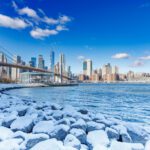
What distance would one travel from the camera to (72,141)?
3.03 metres

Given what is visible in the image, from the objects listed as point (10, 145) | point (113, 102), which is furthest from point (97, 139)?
point (113, 102)

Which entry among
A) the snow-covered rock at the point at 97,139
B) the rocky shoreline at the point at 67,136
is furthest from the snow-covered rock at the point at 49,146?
the snow-covered rock at the point at 97,139

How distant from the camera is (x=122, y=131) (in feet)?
11.7

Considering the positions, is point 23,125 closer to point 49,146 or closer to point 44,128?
point 44,128

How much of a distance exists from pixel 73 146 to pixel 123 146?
52cm

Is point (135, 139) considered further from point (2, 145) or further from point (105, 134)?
point (2, 145)

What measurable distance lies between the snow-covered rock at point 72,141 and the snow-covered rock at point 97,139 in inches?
8.7

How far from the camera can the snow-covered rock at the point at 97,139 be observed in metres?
3.16

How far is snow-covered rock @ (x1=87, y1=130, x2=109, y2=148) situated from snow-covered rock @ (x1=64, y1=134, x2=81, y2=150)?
221mm

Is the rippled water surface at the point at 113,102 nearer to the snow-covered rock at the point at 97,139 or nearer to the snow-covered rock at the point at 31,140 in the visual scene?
the snow-covered rock at the point at 97,139

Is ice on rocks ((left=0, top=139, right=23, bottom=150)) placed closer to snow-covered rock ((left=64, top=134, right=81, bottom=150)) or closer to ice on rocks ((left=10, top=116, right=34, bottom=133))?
snow-covered rock ((left=64, top=134, right=81, bottom=150))

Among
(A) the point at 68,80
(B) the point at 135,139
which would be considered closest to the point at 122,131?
(B) the point at 135,139

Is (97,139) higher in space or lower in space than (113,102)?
higher

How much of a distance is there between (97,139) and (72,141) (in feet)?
1.16
